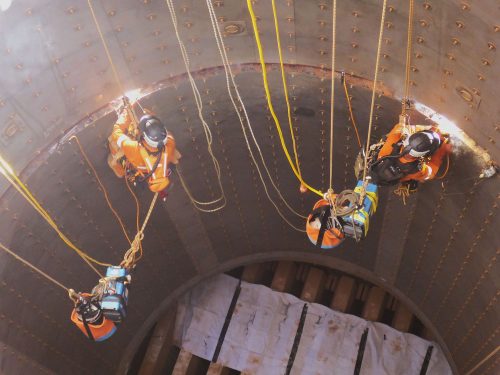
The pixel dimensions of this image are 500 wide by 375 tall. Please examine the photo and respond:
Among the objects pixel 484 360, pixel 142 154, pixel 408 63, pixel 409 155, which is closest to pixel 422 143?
pixel 409 155

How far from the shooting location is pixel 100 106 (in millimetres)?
5090

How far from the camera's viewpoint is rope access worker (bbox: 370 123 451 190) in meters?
4.37

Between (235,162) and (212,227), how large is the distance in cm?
129

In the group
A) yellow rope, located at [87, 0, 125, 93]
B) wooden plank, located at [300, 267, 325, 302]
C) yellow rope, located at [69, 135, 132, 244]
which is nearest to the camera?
yellow rope, located at [87, 0, 125, 93]

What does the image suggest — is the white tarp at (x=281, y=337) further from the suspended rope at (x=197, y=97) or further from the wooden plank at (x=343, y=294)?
the suspended rope at (x=197, y=97)

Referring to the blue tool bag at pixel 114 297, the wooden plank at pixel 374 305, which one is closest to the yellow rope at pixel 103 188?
the blue tool bag at pixel 114 297

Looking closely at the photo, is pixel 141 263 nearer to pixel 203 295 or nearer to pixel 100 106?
pixel 203 295

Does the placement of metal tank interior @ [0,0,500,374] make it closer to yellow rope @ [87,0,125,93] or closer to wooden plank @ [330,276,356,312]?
yellow rope @ [87,0,125,93]

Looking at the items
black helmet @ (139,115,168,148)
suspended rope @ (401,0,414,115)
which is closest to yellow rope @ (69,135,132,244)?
black helmet @ (139,115,168,148)

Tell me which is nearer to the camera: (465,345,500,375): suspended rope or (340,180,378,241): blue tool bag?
(340,180,378,241): blue tool bag

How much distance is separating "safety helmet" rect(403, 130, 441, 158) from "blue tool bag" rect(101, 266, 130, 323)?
268 centimetres

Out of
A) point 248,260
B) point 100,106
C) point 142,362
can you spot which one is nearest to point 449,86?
point 100,106

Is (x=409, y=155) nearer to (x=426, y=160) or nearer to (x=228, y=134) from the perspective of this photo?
(x=426, y=160)

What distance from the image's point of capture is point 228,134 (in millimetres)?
5875
